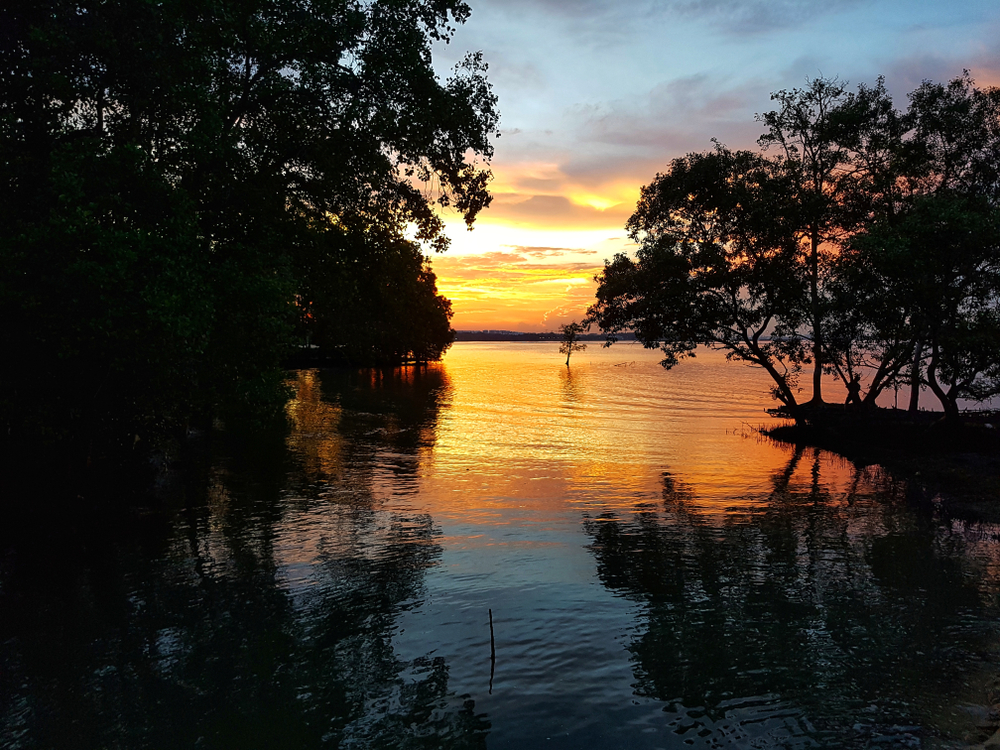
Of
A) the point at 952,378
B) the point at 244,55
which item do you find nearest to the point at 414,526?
the point at 244,55

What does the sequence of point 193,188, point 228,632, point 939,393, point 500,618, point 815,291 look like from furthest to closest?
1. point 815,291
2. point 939,393
3. point 193,188
4. point 500,618
5. point 228,632

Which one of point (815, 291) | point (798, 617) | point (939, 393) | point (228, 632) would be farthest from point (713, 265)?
point (228, 632)

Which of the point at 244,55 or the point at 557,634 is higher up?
the point at 244,55

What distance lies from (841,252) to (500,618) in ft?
112

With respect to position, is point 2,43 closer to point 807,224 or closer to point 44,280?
point 44,280

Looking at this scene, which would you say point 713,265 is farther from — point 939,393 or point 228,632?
point 228,632

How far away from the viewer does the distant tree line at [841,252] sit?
3147 centimetres

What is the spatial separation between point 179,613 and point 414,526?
9793 millimetres

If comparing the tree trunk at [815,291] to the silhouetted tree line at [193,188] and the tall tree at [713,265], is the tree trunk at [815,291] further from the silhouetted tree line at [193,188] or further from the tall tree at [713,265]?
the silhouetted tree line at [193,188]

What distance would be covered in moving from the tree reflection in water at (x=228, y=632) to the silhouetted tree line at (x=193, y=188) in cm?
476

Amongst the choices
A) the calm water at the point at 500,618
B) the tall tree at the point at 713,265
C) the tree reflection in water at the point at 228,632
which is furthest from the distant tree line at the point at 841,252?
the tree reflection in water at the point at 228,632

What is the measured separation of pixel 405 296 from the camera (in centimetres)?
3241

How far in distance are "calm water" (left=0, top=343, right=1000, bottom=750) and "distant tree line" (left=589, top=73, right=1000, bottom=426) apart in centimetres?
963

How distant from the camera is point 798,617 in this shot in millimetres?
15570
